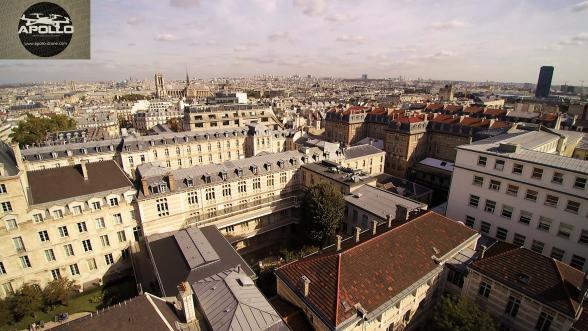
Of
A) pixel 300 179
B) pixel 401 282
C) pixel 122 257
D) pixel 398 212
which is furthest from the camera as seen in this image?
pixel 300 179

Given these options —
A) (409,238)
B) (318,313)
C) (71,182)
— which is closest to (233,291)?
(318,313)

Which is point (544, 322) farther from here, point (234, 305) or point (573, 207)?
point (234, 305)

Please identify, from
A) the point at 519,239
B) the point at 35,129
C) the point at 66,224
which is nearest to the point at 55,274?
the point at 66,224

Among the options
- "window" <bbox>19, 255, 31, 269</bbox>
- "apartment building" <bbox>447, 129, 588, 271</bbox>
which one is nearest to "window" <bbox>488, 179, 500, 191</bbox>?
"apartment building" <bbox>447, 129, 588, 271</bbox>

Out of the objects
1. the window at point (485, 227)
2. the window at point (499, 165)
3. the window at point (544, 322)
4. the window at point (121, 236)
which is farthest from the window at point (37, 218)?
the window at point (499, 165)

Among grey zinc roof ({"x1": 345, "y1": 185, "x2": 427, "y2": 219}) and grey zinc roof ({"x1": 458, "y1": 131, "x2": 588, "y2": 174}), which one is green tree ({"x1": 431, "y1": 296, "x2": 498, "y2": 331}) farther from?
grey zinc roof ({"x1": 458, "y1": 131, "x2": 588, "y2": 174})

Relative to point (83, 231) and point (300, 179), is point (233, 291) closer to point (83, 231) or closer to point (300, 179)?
point (83, 231)
